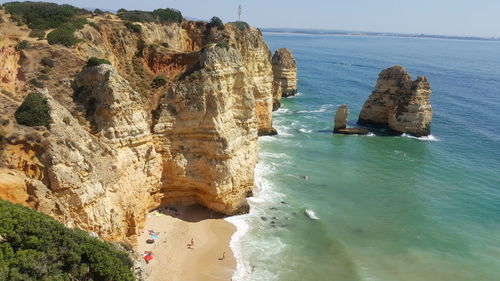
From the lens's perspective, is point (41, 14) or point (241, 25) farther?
point (241, 25)

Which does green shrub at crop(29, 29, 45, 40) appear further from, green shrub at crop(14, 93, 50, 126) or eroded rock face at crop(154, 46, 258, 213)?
eroded rock face at crop(154, 46, 258, 213)

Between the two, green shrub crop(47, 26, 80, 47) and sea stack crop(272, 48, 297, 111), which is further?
sea stack crop(272, 48, 297, 111)

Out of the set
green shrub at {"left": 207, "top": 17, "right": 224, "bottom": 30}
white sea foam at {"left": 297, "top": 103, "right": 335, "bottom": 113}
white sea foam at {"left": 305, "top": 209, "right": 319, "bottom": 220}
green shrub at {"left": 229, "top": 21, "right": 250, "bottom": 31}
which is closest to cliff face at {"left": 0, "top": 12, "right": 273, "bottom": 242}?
white sea foam at {"left": 305, "top": 209, "right": 319, "bottom": 220}

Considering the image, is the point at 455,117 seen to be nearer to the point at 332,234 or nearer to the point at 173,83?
the point at 332,234

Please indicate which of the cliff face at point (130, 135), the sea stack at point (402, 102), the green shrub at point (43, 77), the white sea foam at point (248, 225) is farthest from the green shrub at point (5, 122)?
the sea stack at point (402, 102)

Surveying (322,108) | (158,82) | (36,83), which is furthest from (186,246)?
(322,108)

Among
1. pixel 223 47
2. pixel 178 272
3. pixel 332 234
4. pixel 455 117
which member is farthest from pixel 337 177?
pixel 455 117

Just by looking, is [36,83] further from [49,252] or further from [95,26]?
[49,252]
